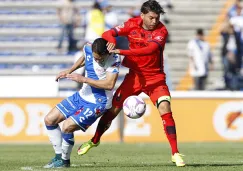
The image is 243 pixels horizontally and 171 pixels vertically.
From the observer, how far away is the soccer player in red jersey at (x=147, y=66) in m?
11.9

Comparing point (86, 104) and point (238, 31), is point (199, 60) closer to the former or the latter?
point (238, 31)

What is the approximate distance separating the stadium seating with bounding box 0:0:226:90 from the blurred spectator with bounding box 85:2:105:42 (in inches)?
85.5

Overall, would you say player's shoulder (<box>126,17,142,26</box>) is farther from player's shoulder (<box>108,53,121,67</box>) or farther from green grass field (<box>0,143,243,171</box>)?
green grass field (<box>0,143,243,171</box>)

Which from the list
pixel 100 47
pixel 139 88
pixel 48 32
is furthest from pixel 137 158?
pixel 48 32

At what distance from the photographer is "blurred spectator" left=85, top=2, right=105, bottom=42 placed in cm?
2295

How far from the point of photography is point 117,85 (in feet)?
75.3

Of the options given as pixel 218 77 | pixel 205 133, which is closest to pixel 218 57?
pixel 218 77

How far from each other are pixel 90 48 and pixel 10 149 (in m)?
6.00

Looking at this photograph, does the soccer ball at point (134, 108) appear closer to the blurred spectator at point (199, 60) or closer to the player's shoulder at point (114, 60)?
the player's shoulder at point (114, 60)

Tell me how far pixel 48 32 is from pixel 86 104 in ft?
51.3

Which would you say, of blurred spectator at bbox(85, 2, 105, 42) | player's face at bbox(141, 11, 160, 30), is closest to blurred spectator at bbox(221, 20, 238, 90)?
blurred spectator at bbox(85, 2, 105, 42)

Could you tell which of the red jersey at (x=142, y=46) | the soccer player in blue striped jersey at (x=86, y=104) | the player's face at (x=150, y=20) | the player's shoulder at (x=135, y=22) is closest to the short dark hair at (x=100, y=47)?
the soccer player in blue striped jersey at (x=86, y=104)

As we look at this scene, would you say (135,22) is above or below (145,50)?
above

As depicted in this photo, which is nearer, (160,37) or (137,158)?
(160,37)
